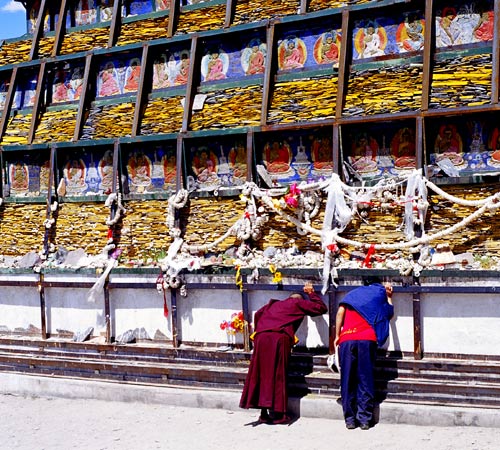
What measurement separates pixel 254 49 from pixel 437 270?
12.1 feet

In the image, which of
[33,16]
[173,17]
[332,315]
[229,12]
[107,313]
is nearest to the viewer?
[332,315]

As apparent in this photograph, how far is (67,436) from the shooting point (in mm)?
8070

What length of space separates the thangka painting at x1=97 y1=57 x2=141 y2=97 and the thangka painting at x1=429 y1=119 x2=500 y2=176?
4.35 metres

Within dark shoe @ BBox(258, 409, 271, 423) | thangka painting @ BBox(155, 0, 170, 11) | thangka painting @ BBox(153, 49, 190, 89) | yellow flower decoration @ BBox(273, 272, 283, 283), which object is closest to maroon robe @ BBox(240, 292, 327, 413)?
dark shoe @ BBox(258, 409, 271, 423)

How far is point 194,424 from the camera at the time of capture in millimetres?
8109

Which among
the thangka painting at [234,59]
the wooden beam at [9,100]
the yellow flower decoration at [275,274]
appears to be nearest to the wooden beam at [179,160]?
the thangka painting at [234,59]

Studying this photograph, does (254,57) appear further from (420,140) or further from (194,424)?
(194,424)

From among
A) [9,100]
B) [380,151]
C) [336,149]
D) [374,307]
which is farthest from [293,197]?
[9,100]

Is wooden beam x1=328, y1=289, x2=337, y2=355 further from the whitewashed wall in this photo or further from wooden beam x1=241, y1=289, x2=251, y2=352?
wooden beam x1=241, y1=289, x2=251, y2=352

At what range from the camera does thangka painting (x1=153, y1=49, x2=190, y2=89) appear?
409 inches

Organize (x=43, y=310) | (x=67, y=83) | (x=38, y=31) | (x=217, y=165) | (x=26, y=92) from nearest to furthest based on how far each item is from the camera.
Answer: (x=217, y=165) → (x=43, y=310) → (x=67, y=83) → (x=26, y=92) → (x=38, y=31)

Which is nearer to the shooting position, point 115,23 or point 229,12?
point 229,12

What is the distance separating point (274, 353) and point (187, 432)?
44.7 inches

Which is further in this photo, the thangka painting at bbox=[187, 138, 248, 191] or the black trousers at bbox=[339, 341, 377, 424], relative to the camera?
the thangka painting at bbox=[187, 138, 248, 191]
